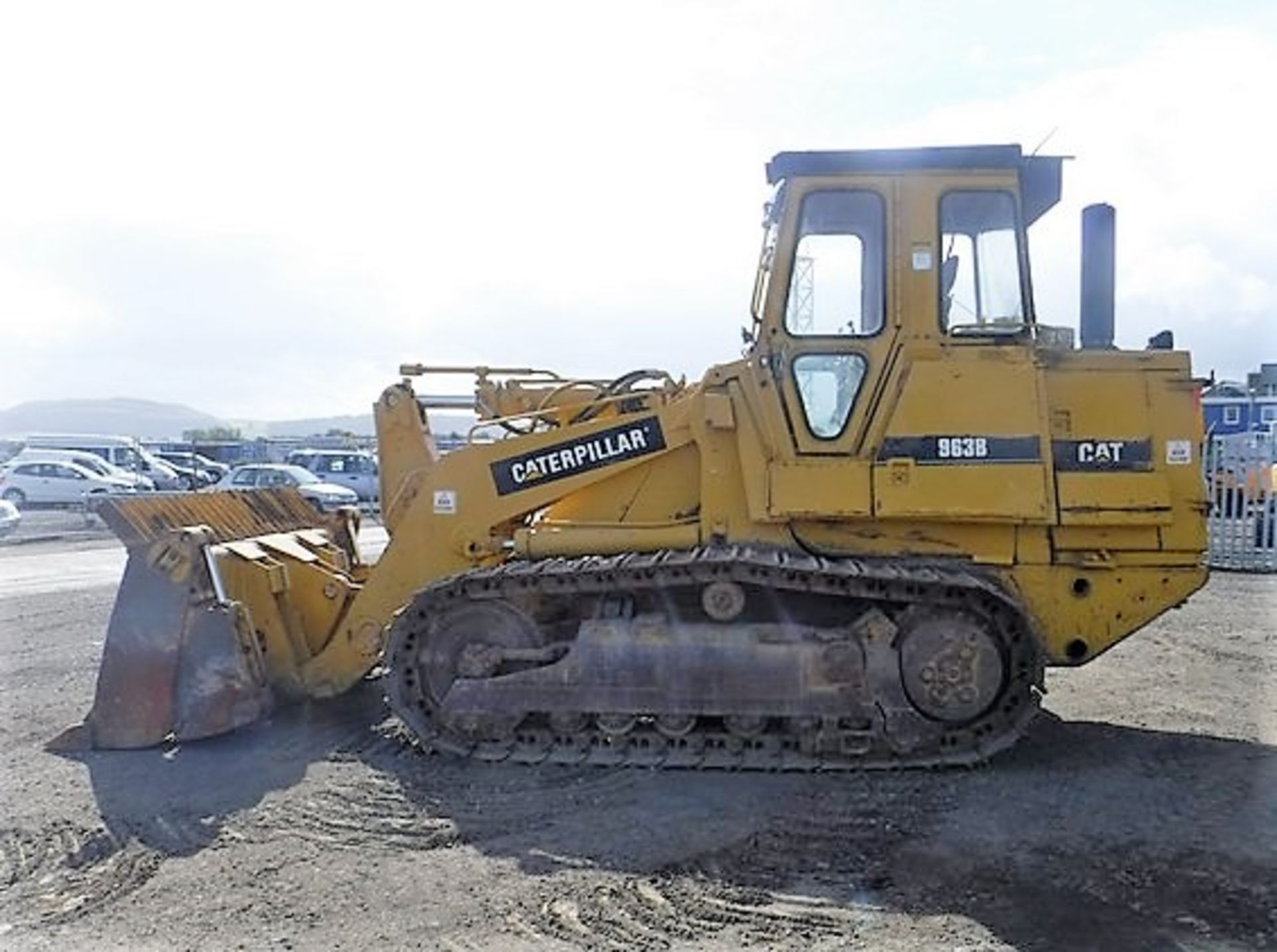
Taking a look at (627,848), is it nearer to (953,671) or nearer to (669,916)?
(669,916)

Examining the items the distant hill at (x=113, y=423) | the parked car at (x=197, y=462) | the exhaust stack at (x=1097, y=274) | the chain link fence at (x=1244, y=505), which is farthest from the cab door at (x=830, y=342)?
the distant hill at (x=113, y=423)

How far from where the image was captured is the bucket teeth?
753 centimetres

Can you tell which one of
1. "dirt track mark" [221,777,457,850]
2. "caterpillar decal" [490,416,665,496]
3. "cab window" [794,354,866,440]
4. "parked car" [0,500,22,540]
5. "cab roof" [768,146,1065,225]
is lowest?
"dirt track mark" [221,777,457,850]

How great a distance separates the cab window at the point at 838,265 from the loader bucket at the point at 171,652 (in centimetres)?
382

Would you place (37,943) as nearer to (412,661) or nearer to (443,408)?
(412,661)

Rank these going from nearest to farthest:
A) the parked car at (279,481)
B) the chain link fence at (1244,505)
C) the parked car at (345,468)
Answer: the chain link fence at (1244,505), the parked car at (279,481), the parked car at (345,468)

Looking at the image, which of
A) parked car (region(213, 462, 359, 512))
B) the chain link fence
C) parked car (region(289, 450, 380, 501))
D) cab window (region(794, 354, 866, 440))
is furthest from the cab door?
parked car (region(289, 450, 380, 501))

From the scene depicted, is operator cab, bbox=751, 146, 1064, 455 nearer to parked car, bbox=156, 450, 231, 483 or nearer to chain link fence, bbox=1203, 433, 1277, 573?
chain link fence, bbox=1203, 433, 1277, 573

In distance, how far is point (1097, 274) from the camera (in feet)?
25.1

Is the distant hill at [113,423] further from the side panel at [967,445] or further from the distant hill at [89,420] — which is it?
the side panel at [967,445]

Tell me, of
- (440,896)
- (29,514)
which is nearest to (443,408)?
(440,896)

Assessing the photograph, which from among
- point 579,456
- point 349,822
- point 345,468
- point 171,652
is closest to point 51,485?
point 345,468

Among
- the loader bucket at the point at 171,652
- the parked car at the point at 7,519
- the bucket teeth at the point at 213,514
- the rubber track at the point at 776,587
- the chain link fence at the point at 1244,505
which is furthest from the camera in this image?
the parked car at the point at 7,519

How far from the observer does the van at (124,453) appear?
39.7 meters
